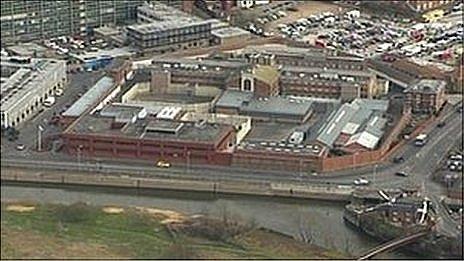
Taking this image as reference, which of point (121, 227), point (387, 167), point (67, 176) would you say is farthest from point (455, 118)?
point (121, 227)

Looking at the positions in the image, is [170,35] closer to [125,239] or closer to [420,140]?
[420,140]

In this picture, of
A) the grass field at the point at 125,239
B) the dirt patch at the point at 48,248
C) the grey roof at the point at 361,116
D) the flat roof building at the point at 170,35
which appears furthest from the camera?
the flat roof building at the point at 170,35

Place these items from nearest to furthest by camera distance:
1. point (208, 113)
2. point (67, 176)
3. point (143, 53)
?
point (67, 176), point (208, 113), point (143, 53)

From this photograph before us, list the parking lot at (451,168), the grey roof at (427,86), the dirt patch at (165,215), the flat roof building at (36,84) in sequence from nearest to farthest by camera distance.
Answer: the dirt patch at (165,215) < the parking lot at (451,168) < the flat roof building at (36,84) < the grey roof at (427,86)

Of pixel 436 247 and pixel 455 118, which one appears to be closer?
pixel 436 247

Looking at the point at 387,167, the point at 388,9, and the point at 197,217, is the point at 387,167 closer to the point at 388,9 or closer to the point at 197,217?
the point at 197,217

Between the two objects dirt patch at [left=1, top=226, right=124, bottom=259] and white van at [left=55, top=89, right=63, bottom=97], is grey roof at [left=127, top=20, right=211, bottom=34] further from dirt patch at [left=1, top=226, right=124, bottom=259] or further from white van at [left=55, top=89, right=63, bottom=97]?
dirt patch at [left=1, top=226, right=124, bottom=259]

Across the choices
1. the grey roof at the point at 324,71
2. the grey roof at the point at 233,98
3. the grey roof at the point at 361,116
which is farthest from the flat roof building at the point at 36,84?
the grey roof at the point at 361,116

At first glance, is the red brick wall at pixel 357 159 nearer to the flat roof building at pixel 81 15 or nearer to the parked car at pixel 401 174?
the parked car at pixel 401 174
